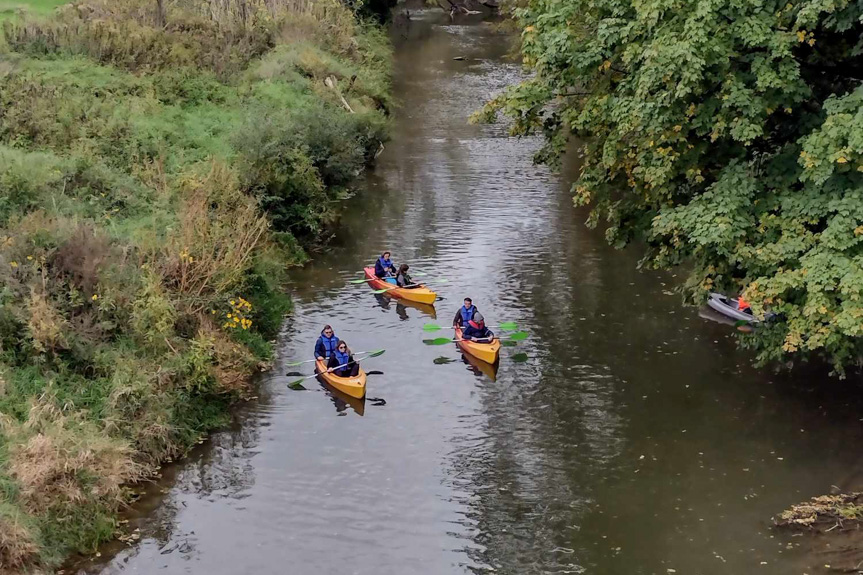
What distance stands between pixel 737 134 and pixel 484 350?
7.51 meters

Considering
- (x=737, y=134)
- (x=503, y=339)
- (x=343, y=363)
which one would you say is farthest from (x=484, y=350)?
(x=737, y=134)

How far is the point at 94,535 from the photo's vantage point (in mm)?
13031

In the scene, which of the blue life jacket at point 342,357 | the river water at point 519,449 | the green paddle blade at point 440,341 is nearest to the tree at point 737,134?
the river water at point 519,449

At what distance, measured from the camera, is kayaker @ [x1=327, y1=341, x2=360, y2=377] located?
59.2ft

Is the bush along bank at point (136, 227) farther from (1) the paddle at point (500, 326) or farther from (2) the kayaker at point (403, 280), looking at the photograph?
(1) the paddle at point (500, 326)

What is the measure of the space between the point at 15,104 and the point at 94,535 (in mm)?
14307

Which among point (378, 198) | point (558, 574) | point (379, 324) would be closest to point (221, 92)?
point (378, 198)

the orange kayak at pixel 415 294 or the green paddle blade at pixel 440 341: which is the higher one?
the orange kayak at pixel 415 294

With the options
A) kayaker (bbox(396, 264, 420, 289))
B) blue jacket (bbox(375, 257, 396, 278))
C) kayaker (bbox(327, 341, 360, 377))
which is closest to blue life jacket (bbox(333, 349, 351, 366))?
kayaker (bbox(327, 341, 360, 377))

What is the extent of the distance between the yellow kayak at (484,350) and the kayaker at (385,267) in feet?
13.7

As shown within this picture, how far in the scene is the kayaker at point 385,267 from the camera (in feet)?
75.5

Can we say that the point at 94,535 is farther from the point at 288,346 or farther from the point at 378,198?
the point at 378,198

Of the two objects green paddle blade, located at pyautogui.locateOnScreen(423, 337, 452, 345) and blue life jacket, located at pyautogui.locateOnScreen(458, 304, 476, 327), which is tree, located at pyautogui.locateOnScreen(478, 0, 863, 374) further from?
green paddle blade, located at pyautogui.locateOnScreen(423, 337, 452, 345)

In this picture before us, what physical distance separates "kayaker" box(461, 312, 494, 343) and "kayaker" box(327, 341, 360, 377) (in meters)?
2.57
